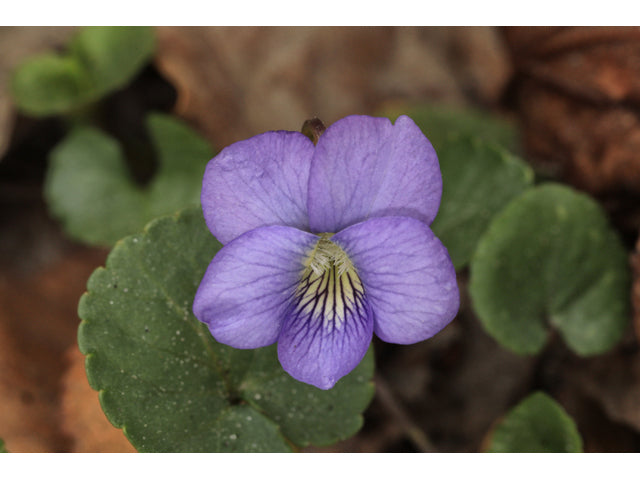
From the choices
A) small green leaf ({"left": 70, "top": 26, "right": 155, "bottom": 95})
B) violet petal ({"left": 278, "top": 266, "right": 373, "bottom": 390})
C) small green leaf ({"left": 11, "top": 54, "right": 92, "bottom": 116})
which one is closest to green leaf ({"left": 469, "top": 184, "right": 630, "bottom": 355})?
violet petal ({"left": 278, "top": 266, "right": 373, "bottom": 390})

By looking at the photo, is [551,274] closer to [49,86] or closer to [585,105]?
[585,105]

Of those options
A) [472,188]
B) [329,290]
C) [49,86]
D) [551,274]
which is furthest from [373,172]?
[49,86]

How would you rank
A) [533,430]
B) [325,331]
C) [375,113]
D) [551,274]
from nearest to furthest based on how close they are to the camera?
[325,331] → [533,430] → [551,274] → [375,113]

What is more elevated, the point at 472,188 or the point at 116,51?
the point at 116,51

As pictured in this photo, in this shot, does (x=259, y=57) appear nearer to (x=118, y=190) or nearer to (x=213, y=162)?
(x=118, y=190)

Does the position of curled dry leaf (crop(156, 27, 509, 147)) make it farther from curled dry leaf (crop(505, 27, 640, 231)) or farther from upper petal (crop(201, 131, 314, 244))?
upper petal (crop(201, 131, 314, 244))

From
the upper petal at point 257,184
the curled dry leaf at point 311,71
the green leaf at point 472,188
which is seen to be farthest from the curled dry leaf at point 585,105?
the upper petal at point 257,184
